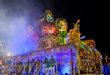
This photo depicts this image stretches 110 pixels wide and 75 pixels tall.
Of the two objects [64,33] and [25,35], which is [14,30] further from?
[64,33]

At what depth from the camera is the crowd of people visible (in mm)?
27922

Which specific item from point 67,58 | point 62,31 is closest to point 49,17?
point 62,31

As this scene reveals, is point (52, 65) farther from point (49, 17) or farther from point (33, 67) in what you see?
point (49, 17)

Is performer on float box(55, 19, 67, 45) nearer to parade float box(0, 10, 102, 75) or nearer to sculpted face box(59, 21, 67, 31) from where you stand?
sculpted face box(59, 21, 67, 31)

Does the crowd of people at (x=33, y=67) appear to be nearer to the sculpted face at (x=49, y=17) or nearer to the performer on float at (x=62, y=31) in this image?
the performer on float at (x=62, y=31)

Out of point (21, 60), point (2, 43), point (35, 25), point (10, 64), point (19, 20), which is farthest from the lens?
point (2, 43)

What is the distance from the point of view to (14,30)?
153 feet

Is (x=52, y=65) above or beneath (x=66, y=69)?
above

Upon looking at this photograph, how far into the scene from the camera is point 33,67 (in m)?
30.6

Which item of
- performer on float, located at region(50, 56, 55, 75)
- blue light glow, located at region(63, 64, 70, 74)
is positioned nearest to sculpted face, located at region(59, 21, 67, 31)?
performer on float, located at region(50, 56, 55, 75)

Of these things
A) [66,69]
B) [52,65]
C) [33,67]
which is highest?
[52,65]

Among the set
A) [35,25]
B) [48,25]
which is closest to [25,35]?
[35,25]

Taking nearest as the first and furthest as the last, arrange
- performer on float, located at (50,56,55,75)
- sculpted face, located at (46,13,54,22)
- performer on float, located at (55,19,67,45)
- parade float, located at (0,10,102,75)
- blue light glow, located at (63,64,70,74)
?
1. parade float, located at (0,10,102,75)
2. blue light glow, located at (63,64,70,74)
3. performer on float, located at (50,56,55,75)
4. performer on float, located at (55,19,67,45)
5. sculpted face, located at (46,13,54,22)

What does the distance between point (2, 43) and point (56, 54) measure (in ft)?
87.9
